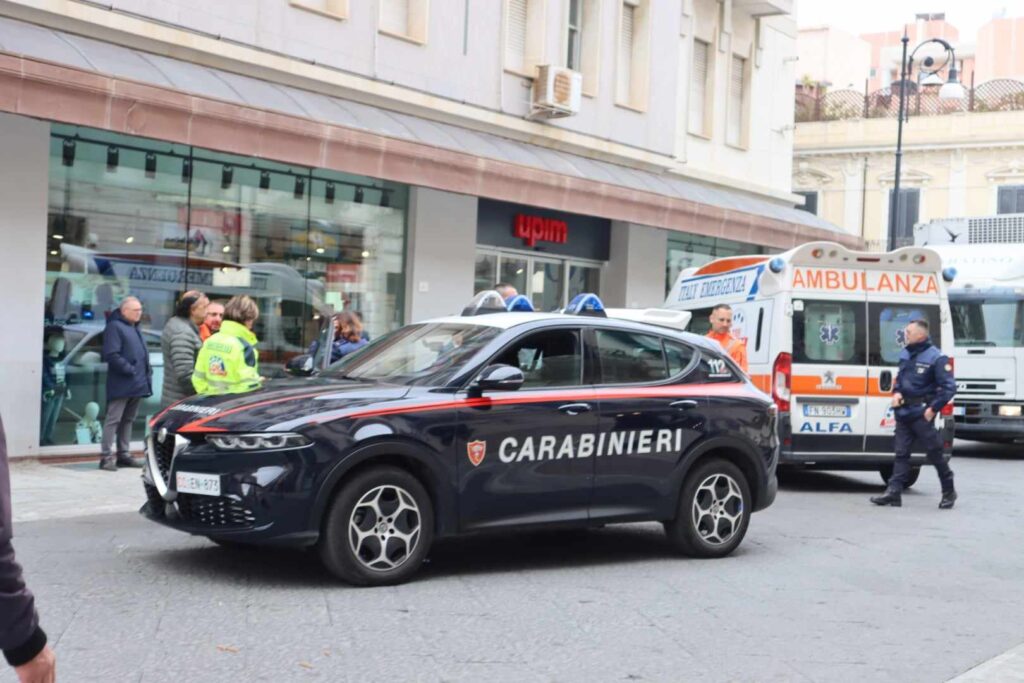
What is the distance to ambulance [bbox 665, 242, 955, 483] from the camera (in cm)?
1366

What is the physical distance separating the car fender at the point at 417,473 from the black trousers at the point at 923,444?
6275mm

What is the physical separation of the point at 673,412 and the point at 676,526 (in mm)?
789

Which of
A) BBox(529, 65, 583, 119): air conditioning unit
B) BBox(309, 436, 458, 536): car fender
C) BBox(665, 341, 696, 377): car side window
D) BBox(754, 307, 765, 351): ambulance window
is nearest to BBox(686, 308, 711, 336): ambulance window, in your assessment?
BBox(754, 307, 765, 351): ambulance window

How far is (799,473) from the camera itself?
16.2m

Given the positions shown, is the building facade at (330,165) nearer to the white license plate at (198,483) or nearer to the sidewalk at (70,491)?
the sidewalk at (70,491)

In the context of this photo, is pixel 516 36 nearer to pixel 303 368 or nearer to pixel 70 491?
pixel 70 491

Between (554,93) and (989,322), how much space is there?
7.52 metres

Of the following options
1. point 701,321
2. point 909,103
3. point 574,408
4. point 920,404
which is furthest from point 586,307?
point 909,103

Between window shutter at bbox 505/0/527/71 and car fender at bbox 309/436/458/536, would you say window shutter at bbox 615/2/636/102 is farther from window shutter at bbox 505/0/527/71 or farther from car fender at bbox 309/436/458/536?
car fender at bbox 309/436/458/536

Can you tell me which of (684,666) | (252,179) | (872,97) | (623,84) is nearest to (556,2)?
(623,84)

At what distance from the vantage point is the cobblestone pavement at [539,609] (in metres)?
6.05

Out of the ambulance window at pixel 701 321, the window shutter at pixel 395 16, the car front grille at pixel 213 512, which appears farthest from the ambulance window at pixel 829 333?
the car front grille at pixel 213 512

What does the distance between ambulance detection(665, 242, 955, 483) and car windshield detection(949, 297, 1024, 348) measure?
650 cm

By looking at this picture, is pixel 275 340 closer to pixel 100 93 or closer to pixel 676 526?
pixel 100 93
